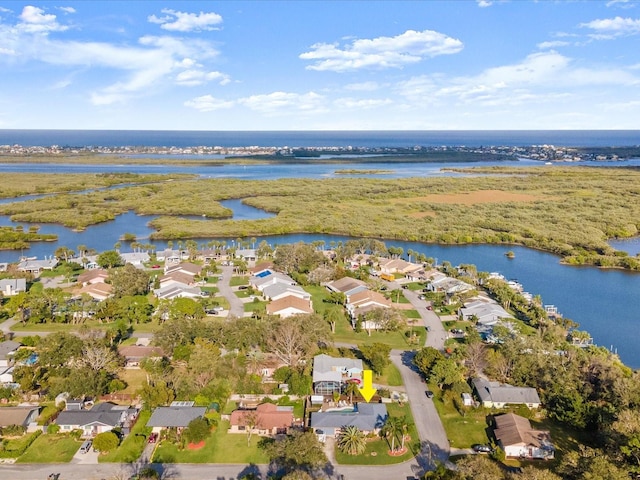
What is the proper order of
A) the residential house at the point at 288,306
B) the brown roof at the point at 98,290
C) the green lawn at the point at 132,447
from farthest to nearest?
the brown roof at the point at 98,290, the residential house at the point at 288,306, the green lawn at the point at 132,447

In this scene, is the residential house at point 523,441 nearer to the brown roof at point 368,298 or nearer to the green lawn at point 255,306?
the brown roof at point 368,298

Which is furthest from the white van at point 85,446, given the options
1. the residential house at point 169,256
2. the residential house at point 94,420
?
the residential house at point 169,256

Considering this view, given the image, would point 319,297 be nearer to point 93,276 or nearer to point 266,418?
point 266,418

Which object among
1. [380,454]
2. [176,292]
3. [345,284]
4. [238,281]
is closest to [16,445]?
[380,454]

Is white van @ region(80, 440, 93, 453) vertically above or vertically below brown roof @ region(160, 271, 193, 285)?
below

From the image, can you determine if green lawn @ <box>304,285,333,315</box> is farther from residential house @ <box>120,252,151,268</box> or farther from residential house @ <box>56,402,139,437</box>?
residential house @ <box>120,252,151,268</box>

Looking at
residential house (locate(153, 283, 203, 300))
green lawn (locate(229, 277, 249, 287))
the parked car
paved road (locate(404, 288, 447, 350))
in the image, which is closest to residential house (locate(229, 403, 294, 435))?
the parked car
